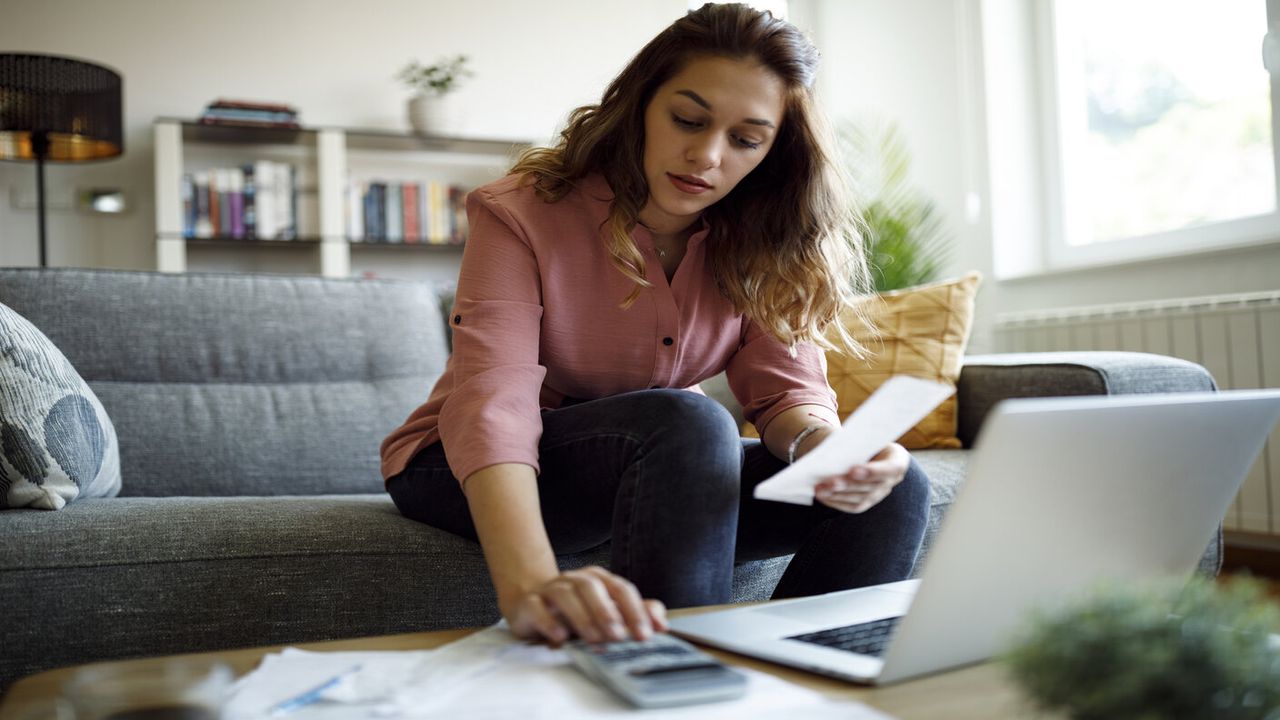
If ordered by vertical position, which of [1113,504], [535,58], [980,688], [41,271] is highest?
[535,58]

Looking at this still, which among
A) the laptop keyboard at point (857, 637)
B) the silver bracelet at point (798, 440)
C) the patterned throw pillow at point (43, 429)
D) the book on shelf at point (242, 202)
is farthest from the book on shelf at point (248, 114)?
the laptop keyboard at point (857, 637)

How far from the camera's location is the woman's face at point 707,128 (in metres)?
1.10

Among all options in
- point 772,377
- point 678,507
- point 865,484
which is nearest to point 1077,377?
point 772,377

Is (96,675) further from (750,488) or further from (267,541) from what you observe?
(750,488)

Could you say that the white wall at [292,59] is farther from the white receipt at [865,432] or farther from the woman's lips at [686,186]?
the white receipt at [865,432]

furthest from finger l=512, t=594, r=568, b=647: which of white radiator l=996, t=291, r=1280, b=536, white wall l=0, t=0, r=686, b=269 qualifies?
white wall l=0, t=0, r=686, b=269

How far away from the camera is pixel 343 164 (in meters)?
3.60

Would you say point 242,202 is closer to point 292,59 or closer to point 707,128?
point 292,59

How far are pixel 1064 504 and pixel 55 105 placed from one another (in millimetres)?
2902

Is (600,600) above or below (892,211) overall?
below

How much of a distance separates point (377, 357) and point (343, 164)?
2.04 metres

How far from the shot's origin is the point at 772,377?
122cm

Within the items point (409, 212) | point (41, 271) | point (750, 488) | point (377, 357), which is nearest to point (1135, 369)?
point (750, 488)

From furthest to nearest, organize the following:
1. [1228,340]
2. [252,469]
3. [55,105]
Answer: [55,105], [1228,340], [252,469]
